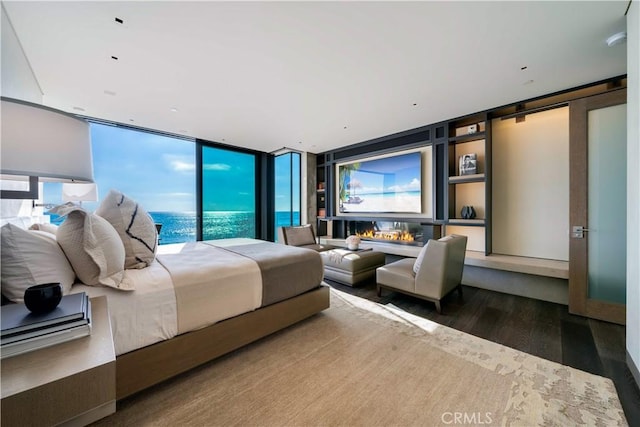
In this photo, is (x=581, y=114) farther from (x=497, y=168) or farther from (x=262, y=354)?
(x=262, y=354)

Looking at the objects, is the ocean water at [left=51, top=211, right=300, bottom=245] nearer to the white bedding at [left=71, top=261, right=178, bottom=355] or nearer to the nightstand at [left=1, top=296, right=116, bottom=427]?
the white bedding at [left=71, top=261, right=178, bottom=355]

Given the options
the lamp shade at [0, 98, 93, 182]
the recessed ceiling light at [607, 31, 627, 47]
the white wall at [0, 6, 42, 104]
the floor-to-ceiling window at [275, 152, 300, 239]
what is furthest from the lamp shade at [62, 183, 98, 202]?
the recessed ceiling light at [607, 31, 627, 47]

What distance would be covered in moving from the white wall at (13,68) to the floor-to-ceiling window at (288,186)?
426cm

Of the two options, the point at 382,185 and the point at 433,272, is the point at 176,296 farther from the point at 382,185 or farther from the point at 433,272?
the point at 382,185

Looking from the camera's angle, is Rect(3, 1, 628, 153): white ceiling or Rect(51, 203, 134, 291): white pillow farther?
Rect(3, 1, 628, 153): white ceiling

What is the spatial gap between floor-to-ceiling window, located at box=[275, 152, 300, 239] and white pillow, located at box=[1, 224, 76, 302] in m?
4.90

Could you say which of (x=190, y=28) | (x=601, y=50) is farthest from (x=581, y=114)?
(x=190, y=28)

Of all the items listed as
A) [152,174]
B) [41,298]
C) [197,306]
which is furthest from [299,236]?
[152,174]

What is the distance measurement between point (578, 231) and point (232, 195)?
20.2 ft

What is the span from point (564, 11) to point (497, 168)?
2.31 metres

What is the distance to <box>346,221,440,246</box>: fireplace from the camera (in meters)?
4.22

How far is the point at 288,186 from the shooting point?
6.20 meters

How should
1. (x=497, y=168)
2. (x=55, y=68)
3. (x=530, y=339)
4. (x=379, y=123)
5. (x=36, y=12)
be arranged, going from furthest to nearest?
1. (x=379, y=123)
2. (x=497, y=168)
3. (x=55, y=68)
4. (x=530, y=339)
5. (x=36, y=12)

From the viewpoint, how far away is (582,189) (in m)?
2.54
